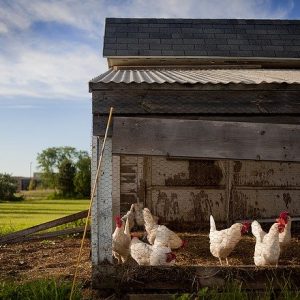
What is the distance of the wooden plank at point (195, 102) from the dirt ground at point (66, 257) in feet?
6.64

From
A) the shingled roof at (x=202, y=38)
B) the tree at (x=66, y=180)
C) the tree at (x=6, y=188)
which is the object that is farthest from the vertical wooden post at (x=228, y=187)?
the tree at (x=66, y=180)

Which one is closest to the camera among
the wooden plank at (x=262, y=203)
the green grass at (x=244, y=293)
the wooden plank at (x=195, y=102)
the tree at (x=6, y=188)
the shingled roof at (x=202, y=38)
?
the green grass at (x=244, y=293)

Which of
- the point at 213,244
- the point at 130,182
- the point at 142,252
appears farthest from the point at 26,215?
the point at 142,252

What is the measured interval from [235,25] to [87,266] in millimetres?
9784

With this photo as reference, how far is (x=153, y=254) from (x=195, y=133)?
1466 mm

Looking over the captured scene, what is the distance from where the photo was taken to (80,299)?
444 cm

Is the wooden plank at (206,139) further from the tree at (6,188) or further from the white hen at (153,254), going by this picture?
the tree at (6,188)

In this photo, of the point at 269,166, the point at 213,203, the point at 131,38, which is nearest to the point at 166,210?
the point at 213,203

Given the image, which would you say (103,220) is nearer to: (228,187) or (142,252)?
(142,252)

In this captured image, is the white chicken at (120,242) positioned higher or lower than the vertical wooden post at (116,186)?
lower

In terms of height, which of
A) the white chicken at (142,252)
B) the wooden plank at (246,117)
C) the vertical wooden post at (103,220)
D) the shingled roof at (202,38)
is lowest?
Result: the white chicken at (142,252)

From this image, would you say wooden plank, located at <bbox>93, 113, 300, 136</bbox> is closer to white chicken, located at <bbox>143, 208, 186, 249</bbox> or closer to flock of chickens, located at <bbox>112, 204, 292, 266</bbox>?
flock of chickens, located at <bbox>112, 204, 292, 266</bbox>

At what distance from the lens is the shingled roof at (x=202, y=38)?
1220 centimetres

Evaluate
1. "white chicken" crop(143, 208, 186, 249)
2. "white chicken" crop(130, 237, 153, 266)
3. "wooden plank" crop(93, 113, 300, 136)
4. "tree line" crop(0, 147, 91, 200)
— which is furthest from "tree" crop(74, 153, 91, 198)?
"wooden plank" crop(93, 113, 300, 136)
